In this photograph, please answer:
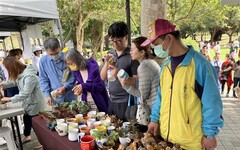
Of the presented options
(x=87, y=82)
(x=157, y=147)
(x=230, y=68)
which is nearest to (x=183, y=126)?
(x=157, y=147)

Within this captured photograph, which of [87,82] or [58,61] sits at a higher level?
[58,61]

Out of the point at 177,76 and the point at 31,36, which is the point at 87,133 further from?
the point at 31,36

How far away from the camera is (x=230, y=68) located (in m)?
6.27

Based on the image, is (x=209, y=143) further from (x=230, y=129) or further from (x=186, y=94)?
(x=230, y=129)

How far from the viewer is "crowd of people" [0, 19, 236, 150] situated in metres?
1.27

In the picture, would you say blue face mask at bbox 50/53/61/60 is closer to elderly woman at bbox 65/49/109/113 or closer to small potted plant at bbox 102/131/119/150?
elderly woman at bbox 65/49/109/113

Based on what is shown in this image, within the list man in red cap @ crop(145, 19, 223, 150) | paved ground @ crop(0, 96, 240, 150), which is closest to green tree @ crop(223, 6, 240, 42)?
paved ground @ crop(0, 96, 240, 150)

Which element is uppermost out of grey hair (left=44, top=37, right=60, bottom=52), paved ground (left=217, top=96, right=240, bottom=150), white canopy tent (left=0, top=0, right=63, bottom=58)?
white canopy tent (left=0, top=0, right=63, bottom=58)

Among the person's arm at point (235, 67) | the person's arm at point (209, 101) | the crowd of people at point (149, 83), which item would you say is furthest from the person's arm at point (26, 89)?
the person's arm at point (235, 67)

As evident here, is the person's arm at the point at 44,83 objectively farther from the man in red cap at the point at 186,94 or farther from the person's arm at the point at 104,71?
the man in red cap at the point at 186,94

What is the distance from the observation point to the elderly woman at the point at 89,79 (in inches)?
87.1

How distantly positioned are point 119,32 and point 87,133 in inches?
36.0

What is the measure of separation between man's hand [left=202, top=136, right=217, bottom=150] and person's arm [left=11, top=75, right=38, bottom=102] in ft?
7.20

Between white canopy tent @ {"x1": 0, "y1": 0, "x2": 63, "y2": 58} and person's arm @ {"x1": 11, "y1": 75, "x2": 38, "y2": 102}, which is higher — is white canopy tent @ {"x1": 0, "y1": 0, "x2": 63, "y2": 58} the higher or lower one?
the higher one
